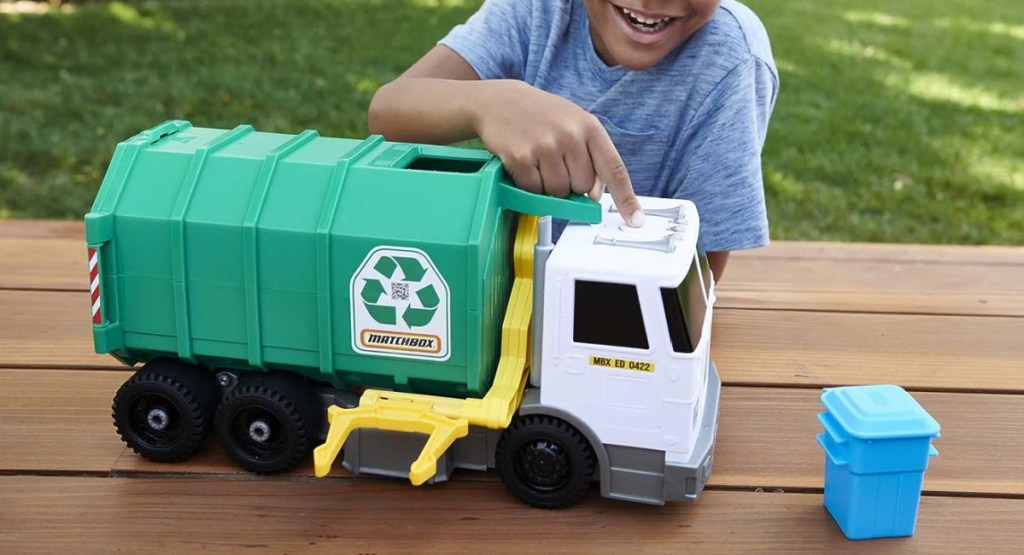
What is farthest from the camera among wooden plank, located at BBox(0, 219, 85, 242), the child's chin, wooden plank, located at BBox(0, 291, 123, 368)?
wooden plank, located at BBox(0, 219, 85, 242)

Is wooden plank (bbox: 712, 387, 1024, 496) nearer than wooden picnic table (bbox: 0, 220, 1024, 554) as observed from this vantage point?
No

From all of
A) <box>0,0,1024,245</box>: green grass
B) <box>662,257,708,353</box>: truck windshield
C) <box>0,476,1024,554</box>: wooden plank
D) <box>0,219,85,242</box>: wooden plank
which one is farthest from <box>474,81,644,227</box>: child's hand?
<box>0,0,1024,245</box>: green grass

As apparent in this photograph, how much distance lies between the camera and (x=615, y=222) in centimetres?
151

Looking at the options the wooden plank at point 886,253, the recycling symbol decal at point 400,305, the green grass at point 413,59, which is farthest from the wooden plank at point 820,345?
the green grass at point 413,59

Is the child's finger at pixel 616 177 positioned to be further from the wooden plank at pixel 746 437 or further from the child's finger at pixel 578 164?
the wooden plank at pixel 746 437

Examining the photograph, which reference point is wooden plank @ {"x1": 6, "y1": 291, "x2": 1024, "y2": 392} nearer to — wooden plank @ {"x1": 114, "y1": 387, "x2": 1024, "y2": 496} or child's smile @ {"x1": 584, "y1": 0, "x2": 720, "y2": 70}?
wooden plank @ {"x1": 114, "y1": 387, "x2": 1024, "y2": 496}

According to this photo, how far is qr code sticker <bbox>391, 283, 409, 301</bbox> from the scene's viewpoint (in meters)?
1.38

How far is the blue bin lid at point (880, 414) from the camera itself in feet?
4.41

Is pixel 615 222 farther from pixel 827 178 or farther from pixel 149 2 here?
pixel 149 2

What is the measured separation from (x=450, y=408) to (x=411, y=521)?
17cm

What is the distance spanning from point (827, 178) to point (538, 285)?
10.3 ft

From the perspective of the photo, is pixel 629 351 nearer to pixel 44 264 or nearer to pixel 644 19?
pixel 644 19

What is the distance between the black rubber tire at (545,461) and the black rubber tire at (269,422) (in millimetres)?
276

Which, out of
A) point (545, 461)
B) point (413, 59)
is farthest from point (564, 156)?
point (413, 59)
